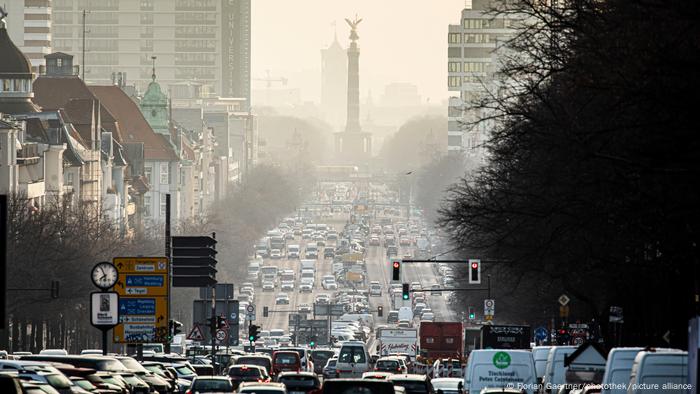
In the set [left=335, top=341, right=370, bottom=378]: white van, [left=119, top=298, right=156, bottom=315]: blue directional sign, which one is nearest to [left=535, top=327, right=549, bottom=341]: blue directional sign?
[left=335, top=341, right=370, bottom=378]: white van

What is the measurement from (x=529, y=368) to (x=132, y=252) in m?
75.3

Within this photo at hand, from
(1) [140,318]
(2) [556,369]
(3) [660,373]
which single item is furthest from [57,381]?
(1) [140,318]

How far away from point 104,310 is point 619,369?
19.0 meters

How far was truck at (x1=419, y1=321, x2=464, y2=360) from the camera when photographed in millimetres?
91375

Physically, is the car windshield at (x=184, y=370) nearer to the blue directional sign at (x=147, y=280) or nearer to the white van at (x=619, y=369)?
the blue directional sign at (x=147, y=280)

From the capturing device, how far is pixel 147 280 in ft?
195

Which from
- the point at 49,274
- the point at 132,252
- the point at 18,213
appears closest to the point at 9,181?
the point at 132,252

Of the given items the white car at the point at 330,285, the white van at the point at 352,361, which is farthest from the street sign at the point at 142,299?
the white car at the point at 330,285

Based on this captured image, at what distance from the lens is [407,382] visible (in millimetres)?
50781

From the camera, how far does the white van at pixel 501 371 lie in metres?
48.0

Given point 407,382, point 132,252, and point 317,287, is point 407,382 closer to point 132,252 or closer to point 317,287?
point 132,252

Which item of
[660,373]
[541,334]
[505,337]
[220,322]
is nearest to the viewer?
[660,373]

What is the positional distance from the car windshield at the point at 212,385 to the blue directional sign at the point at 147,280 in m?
8.58

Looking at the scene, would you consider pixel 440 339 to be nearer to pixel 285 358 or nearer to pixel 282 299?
pixel 285 358
